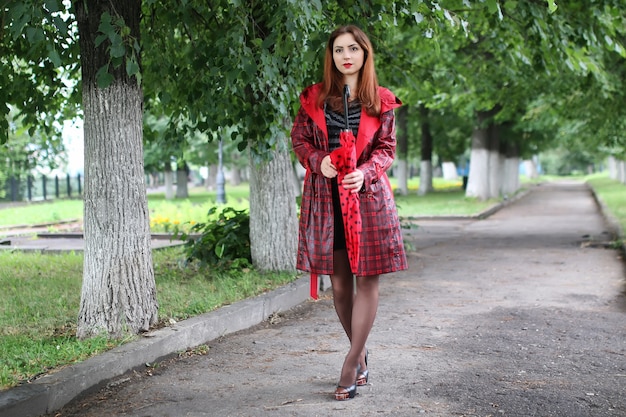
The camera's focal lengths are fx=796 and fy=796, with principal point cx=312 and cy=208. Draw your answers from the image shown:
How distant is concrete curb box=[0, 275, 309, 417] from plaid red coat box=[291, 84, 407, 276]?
4.50 feet

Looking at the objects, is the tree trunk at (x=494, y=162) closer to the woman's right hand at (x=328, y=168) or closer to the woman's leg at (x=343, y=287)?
the woman's leg at (x=343, y=287)

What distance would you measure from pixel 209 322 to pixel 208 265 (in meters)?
2.98

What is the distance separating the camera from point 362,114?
4.43m

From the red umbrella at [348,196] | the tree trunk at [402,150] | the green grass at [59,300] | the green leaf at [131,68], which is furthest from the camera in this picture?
the tree trunk at [402,150]

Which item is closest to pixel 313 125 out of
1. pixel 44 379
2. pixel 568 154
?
pixel 44 379

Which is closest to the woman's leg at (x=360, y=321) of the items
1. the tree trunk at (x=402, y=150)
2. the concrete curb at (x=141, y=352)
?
the concrete curb at (x=141, y=352)

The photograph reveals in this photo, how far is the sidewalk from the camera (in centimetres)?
Answer: 432

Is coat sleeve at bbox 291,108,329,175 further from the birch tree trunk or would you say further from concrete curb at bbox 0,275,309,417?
the birch tree trunk

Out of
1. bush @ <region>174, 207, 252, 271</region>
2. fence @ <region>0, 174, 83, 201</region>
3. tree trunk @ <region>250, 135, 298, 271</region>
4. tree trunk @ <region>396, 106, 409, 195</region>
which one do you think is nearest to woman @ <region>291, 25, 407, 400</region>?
tree trunk @ <region>250, 135, 298, 271</region>

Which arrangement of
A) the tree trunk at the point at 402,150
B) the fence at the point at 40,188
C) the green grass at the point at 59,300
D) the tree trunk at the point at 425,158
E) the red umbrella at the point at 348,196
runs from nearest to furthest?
the red umbrella at the point at 348,196, the green grass at the point at 59,300, the tree trunk at the point at 402,150, the tree trunk at the point at 425,158, the fence at the point at 40,188

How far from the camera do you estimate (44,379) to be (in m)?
4.36

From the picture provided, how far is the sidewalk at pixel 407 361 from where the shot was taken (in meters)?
4.32

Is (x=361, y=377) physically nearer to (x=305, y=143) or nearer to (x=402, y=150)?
(x=305, y=143)

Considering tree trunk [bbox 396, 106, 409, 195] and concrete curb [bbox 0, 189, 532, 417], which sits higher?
tree trunk [bbox 396, 106, 409, 195]
